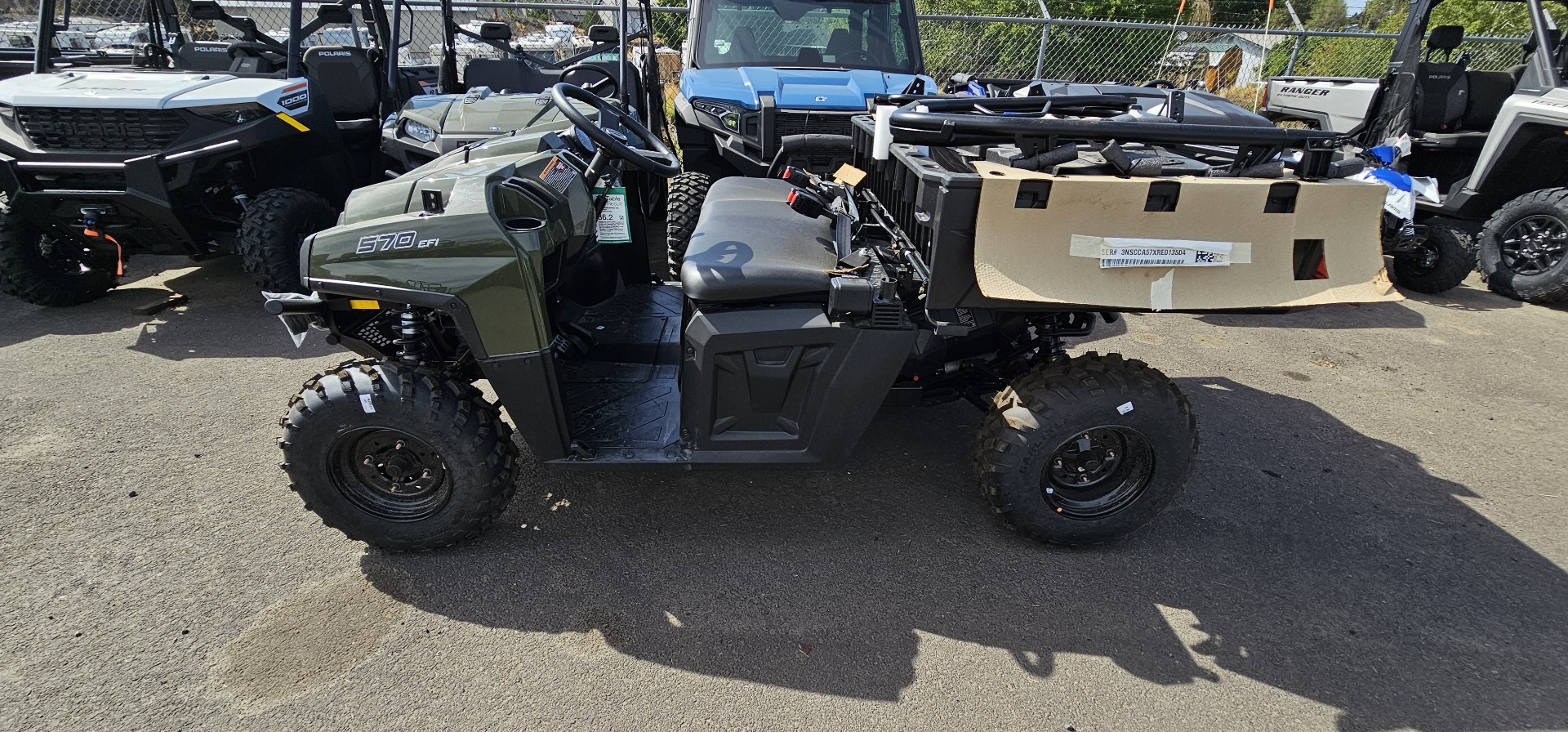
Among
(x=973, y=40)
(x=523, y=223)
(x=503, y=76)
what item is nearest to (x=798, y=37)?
(x=503, y=76)

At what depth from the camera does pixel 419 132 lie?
523 centimetres

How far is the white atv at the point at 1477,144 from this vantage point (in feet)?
19.8

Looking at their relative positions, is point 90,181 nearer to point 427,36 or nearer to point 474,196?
point 474,196

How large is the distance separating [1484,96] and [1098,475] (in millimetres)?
7118

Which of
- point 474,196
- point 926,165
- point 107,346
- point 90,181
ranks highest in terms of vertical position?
point 926,165

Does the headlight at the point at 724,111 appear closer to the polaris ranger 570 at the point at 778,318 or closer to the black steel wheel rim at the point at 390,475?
the polaris ranger 570 at the point at 778,318

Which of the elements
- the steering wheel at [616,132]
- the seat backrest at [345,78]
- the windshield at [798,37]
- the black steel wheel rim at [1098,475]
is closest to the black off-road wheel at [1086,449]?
the black steel wheel rim at [1098,475]

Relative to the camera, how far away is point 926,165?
2.63 meters

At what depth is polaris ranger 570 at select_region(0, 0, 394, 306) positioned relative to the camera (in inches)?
183

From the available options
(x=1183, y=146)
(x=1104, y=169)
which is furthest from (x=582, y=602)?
(x=1183, y=146)

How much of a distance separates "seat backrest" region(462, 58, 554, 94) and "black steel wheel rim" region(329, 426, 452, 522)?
474 cm

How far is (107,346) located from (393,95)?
8.98 ft

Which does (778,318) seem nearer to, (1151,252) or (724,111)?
(1151,252)

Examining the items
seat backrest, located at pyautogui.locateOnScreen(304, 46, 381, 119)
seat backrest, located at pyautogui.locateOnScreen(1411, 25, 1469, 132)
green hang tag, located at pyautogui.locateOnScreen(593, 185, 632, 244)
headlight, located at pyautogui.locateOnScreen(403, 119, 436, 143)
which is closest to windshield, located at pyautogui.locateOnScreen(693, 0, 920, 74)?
headlight, located at pyautogui.locateOnScreen(403, 119, 436, 143)
